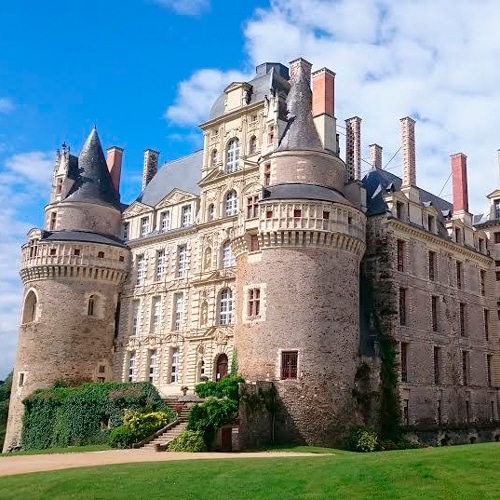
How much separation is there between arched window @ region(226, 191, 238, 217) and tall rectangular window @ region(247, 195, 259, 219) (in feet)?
14.0

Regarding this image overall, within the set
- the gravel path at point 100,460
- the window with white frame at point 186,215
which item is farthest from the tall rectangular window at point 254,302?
the window with white frame at point 186,215

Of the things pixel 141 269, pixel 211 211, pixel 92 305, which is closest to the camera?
pixel 211 211

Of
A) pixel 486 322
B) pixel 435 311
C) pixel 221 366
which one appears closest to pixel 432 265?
pixel 435 311

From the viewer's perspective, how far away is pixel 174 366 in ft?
125

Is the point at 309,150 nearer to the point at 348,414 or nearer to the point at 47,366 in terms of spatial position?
the point at 348,414

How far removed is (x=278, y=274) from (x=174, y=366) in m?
11.2

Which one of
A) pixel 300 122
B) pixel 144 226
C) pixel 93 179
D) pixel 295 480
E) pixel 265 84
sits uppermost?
pixel 265 84

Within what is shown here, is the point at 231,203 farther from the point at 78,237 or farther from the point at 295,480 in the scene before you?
the point at 295,480

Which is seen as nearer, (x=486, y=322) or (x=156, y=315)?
(x=156, y=315)

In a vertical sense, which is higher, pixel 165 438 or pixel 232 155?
pixel 232 155

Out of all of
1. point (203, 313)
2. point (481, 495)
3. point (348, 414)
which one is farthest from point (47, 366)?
point (481, 495)

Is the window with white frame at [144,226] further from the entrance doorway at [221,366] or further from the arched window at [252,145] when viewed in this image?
the entrance doorway at [221,366]

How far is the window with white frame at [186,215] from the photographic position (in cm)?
4065

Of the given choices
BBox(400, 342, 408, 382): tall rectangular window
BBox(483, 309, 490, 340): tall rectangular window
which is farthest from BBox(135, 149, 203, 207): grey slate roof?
BBox(483, 309, 490, 340): tall rectangular window
